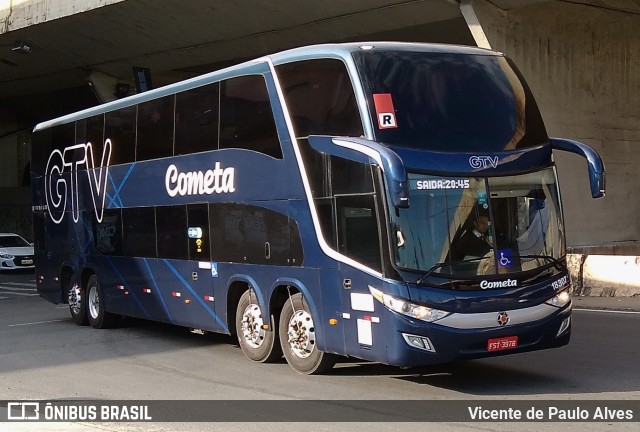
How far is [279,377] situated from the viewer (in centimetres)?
1068

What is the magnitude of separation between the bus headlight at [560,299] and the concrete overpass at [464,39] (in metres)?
10.0

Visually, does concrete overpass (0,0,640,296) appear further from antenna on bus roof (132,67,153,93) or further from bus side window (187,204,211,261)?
bus side window (187,204,211,261)

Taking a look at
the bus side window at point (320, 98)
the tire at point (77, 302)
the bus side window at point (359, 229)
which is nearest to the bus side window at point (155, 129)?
the bus side window at point (320, 98)

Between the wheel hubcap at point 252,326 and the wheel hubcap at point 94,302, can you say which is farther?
the wheel hubcap at point 94,302

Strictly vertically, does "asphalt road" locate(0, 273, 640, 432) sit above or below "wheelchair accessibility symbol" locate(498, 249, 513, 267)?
below

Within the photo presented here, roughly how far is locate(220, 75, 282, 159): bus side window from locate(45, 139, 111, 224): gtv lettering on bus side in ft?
14.1

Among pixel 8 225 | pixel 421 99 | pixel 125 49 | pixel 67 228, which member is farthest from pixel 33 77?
pixel 421 99

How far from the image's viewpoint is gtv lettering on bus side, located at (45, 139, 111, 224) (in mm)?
15984

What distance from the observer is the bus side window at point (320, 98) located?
9.80 m

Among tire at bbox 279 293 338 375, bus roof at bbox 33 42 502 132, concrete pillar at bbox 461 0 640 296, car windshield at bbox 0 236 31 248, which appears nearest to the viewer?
bus roof at bbox 33 42 502 132

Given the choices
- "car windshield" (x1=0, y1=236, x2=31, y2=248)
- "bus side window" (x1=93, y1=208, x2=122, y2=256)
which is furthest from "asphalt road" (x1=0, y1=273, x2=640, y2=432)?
"car windshield" (x1=0, y1=236, x2=31, y2=248)

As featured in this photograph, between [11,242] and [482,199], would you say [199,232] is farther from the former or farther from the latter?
[11,242]

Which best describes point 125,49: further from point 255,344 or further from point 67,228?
point 255,344

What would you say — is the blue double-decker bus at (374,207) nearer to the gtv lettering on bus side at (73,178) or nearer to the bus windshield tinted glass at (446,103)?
the bus windshield tinted glass at (446,103)
